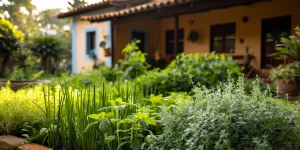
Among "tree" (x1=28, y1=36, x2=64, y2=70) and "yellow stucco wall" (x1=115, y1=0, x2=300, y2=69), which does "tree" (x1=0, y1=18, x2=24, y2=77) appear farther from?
"tree" (x1=28, y1=36, x2=64, y2=70)

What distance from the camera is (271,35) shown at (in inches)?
326

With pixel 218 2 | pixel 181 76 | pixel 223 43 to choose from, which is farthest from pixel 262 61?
pixel 181 76

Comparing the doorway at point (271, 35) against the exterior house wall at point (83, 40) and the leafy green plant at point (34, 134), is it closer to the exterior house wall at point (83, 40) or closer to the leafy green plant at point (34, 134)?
the exterior house wall at point (83, 40)

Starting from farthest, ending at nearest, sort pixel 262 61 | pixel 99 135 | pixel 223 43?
pixel 223 43 < pixel 262 61 < pixel 99 135

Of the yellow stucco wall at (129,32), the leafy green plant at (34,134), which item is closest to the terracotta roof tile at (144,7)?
the yellow stucco wall at (129,32)

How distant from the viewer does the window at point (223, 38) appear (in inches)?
369

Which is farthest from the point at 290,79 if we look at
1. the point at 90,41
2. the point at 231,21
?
the point at 90,41

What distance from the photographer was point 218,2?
21.7ft

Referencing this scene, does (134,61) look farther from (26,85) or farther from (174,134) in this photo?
(174,134)

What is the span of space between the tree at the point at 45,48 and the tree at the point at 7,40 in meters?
5.98

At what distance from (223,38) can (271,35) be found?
162 centimetres

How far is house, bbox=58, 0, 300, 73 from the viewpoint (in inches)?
298

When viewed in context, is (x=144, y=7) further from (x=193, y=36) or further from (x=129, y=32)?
(x=129, y=32)

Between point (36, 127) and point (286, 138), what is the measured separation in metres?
1.86
